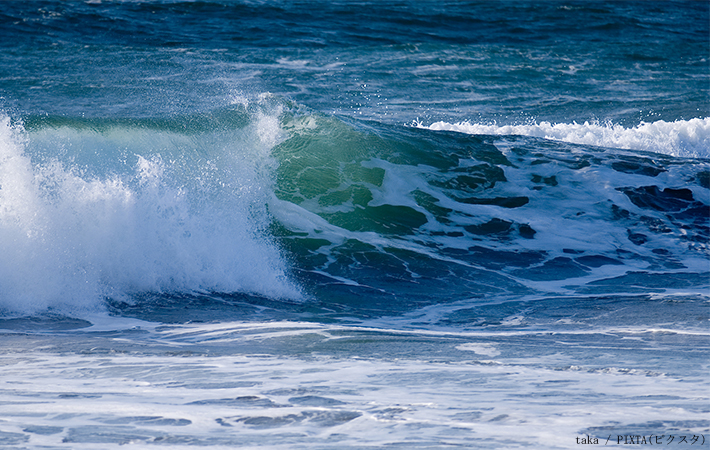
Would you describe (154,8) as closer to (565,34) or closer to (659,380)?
(565,34)

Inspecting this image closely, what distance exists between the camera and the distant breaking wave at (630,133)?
1160 centimetres

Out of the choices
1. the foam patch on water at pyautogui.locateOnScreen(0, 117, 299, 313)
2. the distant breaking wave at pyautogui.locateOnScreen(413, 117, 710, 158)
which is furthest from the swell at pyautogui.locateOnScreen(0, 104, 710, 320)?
the distant breaking wave at pyautogui.locateOnScreen(413, 117, 710, 158)

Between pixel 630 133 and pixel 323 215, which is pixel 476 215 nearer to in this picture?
pixel 323 215

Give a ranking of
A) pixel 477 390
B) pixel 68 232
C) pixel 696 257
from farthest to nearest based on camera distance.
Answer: pixel 696 257
pixel 68 232
pixel 477 390

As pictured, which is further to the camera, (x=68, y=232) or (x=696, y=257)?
(x=696, y=257)

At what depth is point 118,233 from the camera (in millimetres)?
6559

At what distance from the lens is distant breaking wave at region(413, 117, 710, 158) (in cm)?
1160

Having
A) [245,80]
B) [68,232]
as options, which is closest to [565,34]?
[245,80]

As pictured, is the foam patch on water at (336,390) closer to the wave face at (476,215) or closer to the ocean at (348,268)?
the ocean at (348,268)

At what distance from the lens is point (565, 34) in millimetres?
21141

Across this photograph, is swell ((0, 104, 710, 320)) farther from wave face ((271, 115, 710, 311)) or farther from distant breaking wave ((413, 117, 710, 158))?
distant breaking wave ((413, 117, 710, 158))

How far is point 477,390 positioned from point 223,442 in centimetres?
141

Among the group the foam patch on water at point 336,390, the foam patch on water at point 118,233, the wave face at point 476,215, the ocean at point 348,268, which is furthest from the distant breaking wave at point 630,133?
the foam patch on water at point 336,390

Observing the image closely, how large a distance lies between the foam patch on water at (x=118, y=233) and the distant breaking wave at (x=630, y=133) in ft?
19.4
